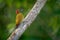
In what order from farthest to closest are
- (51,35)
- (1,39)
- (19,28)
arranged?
(1,39) → (51,35) → (19,28)

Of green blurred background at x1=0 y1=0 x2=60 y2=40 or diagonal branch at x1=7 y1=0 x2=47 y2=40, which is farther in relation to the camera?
green blurred background at x1=0 y1=0 x2=60 y2=40

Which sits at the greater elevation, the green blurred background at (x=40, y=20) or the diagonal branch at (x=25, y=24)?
the green blurred background at (x=40, y=20)

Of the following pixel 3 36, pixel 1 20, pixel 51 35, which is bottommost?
pixel 51 35

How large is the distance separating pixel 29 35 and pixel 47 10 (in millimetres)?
294

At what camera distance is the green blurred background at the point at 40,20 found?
2.58 meters

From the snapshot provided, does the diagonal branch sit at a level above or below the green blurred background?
below

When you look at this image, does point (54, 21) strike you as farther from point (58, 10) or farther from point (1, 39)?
point (1, 39)

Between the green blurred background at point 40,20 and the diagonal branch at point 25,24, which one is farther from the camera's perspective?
the green blurred background at point 40,20

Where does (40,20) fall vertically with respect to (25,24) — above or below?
above

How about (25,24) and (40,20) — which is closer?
(25,24)

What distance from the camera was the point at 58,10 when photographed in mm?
2553

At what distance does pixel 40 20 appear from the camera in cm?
274

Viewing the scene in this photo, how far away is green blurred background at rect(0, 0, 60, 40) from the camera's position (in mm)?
2576

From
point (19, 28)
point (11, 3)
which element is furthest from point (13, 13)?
point (19, 28)
